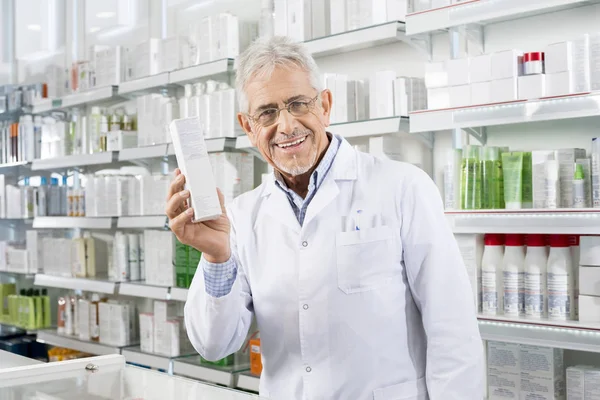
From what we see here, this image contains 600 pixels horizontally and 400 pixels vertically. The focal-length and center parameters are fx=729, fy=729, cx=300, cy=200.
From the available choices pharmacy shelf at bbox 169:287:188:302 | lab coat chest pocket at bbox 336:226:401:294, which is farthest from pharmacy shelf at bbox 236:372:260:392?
lab coat chest pocket at bbox 336:226:401:294

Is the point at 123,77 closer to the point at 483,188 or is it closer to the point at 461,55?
the point at 461,55

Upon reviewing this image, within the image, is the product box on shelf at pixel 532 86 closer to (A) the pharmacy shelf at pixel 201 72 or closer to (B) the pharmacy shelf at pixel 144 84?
(A) the pharmacy shelf at pixel 201 72

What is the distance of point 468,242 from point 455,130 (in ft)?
1.83

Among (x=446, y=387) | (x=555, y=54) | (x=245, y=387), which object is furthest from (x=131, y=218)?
(x=446, y=387)

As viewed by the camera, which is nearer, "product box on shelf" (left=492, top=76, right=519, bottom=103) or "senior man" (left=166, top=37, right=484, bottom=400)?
"senior man" (left=166, top=37, right=484, bottom=400)

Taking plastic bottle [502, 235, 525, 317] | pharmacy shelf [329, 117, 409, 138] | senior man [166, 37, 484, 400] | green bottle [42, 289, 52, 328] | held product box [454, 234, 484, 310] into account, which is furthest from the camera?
green bottle [42, 289, 52, 328]

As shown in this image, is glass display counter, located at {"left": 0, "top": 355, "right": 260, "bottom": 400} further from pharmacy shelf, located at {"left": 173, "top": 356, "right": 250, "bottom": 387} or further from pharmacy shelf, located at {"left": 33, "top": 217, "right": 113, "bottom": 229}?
pharmacy shelf, located at {"left": 33, "top": 217, "right": 113, "bottom": 229}

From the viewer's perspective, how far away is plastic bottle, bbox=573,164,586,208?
2.79 meters

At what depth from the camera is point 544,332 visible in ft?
9.27

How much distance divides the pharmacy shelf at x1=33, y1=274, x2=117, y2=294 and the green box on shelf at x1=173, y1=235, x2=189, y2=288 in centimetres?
72

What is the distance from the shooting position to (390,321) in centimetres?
188

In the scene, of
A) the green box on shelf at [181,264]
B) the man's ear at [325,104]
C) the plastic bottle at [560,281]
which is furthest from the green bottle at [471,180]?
the green box on shelf at [181,264]

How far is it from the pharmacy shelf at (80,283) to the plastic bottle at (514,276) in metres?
3.01

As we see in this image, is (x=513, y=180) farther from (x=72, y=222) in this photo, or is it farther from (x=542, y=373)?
(x=72, y=222)
